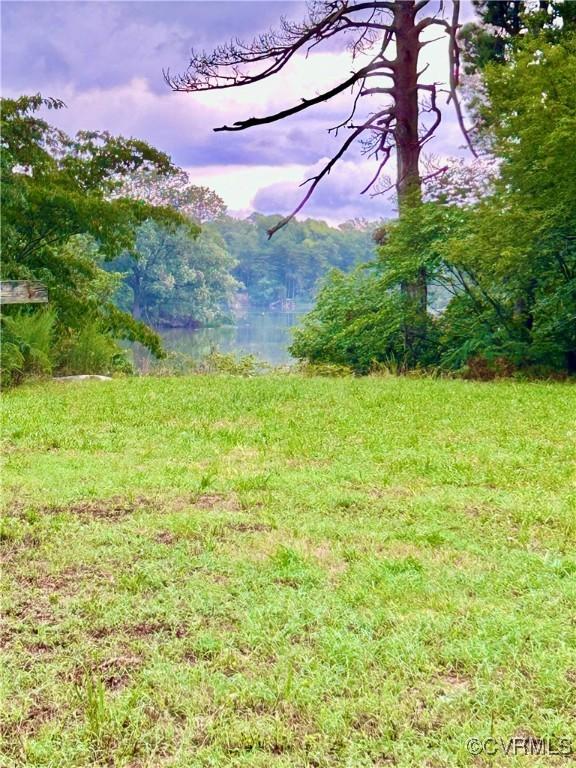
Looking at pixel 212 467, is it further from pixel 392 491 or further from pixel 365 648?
pixel 365 648

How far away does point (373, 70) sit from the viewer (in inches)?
522

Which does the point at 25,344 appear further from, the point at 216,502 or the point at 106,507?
the point at 216,502

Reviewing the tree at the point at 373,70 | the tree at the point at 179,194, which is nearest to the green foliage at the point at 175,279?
the tree at the point at 179,194

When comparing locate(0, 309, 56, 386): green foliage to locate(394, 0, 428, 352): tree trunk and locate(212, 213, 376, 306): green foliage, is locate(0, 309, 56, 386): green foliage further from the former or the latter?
locate(212, 213, 376, 306): green foliage

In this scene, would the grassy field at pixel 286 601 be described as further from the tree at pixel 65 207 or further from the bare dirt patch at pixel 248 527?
the tree at pixel 65 207

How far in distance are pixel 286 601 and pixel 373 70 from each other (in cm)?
1339

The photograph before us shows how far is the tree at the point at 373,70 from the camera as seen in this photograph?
1302 cm

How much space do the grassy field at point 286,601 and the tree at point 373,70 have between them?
9163 millimetres

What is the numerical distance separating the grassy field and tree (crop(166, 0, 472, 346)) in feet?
30.1

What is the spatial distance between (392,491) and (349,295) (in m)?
11.2

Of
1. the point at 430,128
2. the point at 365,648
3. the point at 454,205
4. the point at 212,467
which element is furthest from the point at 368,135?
the point at 365,648

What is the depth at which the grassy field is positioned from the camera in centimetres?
171

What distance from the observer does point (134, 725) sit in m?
1.73

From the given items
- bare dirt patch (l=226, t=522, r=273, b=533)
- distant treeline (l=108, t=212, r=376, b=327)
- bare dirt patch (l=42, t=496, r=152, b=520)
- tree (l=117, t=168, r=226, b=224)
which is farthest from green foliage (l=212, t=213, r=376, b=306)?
Result: bare dirt patch (l=226, t=522, r=273, b=533)
